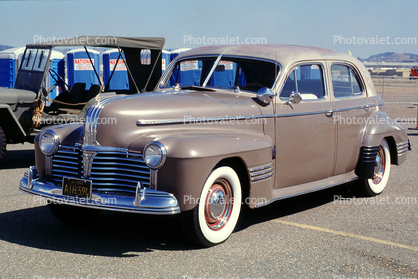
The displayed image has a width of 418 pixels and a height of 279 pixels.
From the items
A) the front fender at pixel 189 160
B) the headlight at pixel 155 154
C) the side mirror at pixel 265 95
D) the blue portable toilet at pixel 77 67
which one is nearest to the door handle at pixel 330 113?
the side mirror at pixel 265 95

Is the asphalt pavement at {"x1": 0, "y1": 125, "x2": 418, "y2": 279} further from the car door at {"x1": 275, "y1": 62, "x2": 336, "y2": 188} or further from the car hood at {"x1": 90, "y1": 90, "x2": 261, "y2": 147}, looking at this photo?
the car hood at {"x1": 90, "y1": 90, "x2": 261, "y2": 147}

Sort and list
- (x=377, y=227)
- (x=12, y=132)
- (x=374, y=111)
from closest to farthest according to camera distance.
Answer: (x=377, y=227)
(x=374, y=111)
(x=12, y=132)

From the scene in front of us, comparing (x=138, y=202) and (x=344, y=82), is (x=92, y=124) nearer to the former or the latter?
(x=138, y=202)

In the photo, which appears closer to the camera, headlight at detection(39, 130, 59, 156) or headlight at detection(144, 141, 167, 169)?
headlight at detection(144, 141, 167, 169)

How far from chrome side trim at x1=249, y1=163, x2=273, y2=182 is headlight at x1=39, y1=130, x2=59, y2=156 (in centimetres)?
176

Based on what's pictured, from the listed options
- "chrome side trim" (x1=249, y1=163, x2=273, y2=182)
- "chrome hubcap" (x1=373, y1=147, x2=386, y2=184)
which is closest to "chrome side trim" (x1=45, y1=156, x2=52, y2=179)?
"chrome side trim" (x1=249, y1=163, x2=273, y2=182)

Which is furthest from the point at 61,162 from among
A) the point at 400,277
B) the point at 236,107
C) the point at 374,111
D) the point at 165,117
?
the point at 374,111

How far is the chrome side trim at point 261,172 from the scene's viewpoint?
4.58 m

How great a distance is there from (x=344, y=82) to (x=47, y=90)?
5124 millimetres

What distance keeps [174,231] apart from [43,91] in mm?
4678

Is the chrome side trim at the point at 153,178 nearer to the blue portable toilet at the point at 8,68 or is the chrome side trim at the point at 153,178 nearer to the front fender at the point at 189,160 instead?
the front fender at the point at 189,160

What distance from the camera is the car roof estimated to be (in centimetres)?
538

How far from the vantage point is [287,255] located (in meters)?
4.14

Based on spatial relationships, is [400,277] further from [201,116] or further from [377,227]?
[201,116]
